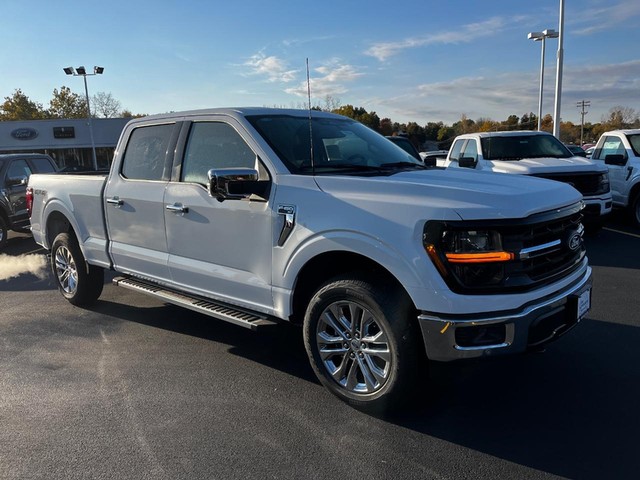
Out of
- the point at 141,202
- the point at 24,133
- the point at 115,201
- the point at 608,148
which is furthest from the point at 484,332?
the point at 24,133

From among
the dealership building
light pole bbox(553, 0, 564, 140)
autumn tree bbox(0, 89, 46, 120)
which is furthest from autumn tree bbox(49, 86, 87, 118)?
light pole bbox(553, 0, 564, 140)

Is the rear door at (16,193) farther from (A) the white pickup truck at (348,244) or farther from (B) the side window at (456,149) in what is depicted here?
(B) the side window at (456,149)

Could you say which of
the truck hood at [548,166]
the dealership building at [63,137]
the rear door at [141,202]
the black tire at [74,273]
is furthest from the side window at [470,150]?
the dealership building at [63,137]

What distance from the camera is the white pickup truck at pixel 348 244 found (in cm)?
300

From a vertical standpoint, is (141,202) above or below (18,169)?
below

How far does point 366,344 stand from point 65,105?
9310 centimetres

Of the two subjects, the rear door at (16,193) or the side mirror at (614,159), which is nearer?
the side mirror at (614,159)

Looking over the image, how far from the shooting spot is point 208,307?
4.30m

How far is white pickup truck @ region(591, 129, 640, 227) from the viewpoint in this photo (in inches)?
401

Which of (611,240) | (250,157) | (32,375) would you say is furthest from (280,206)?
(611,240)

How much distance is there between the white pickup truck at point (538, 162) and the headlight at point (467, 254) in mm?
5799

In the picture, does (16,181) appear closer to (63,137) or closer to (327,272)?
(327,272)

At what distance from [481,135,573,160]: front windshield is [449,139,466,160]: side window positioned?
1.00 metres

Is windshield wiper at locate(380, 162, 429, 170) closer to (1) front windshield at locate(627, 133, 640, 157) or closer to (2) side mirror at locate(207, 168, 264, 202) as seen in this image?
(2) side mirror at locate(207, 168, 264, 202)
